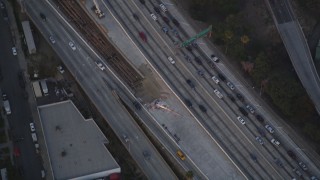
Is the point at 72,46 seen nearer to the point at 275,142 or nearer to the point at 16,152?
the point at 16,152

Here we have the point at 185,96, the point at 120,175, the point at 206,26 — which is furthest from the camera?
the point at 206,26

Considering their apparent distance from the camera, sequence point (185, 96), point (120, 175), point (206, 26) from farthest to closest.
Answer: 1. point (206, 26)
2. point (185, 96)
3. point (120, 175)

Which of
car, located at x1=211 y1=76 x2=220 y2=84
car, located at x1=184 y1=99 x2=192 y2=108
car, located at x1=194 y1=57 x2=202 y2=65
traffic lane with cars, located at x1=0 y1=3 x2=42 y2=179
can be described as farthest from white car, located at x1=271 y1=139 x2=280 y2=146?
traffic lane with cars, located at x1=0 y1=3 x2=42 y2=179

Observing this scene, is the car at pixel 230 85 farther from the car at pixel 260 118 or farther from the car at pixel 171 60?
the car at pixel 171 60

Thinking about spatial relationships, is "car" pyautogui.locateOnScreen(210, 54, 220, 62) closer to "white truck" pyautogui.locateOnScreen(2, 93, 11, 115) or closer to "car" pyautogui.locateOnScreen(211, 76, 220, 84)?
"car" pyautogui.locateOnScreen(211, 76, 220, 84)

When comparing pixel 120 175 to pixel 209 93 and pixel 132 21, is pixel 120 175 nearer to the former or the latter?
pixel 209 93

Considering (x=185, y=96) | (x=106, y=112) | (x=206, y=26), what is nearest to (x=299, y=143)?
(x=185, y=96)

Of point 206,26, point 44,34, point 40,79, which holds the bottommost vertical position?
point 206,26
